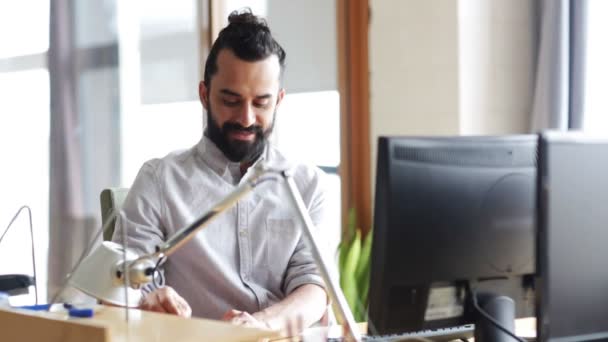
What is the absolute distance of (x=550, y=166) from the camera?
130 centimetres

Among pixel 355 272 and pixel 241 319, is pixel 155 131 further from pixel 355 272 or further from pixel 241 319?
pixel 241 319

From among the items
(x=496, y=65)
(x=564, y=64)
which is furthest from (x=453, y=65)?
(x=564, y=64)

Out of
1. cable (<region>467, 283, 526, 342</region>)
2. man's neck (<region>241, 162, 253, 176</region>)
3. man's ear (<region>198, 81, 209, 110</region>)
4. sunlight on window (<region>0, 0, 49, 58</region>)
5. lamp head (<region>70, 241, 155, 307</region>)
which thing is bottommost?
cable (<region>467, 283, 526, 342</region>)

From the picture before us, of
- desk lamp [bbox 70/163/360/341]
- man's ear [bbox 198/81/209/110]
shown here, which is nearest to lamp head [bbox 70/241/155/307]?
desk lamp [bbox 70/163/360/341]

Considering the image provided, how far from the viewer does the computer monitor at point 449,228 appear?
1.38 metres

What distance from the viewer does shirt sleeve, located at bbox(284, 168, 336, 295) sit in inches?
85.5

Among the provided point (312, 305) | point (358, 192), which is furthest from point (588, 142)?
point (358, 192)

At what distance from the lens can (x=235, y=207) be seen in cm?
219

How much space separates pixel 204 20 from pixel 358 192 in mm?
1133

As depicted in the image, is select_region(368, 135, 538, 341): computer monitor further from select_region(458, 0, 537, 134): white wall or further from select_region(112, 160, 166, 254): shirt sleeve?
select_region(458, 0, 537, 134): white wall

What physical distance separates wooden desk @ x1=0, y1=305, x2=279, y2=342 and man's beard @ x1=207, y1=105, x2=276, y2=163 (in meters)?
0.80

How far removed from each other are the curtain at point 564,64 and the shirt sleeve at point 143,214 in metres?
1.59

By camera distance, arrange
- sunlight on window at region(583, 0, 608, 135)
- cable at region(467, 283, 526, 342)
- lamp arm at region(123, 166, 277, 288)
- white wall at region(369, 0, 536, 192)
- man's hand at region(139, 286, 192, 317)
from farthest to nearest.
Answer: white wall at region(369, 0, 536, 192), sunlight on window at region(583, 0, 608, 135), man's hand at region(139, 286, 192, 317), cable at region(467, 283, 526, 342), lamp arm at region(123, 166, 277, 288)

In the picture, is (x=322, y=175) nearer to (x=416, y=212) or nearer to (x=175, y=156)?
(x=175, y=156)
